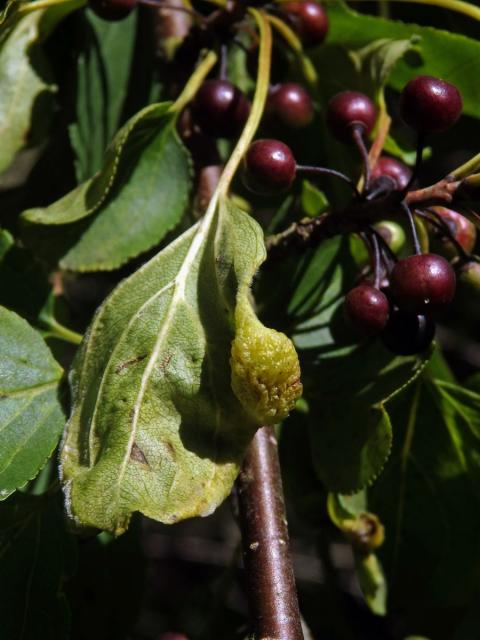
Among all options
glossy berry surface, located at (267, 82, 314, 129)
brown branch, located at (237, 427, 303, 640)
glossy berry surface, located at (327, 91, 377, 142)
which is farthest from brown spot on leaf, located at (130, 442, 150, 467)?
glossy berry surface, located at (267, 82, 314, 129)

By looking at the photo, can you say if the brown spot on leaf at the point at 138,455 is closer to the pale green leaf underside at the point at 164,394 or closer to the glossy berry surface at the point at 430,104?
the pale green leaf underside at the point at 164,394

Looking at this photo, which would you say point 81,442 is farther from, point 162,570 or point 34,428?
point 162,570

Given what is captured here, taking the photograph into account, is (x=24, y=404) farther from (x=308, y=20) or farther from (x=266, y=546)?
(x=308, y=20)

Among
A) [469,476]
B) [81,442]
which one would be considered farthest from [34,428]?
[469,476]

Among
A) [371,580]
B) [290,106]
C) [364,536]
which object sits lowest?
[371,580]

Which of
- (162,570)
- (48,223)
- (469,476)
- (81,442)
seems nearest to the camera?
(81,442)

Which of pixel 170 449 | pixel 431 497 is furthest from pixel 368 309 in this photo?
pixel 431 497
